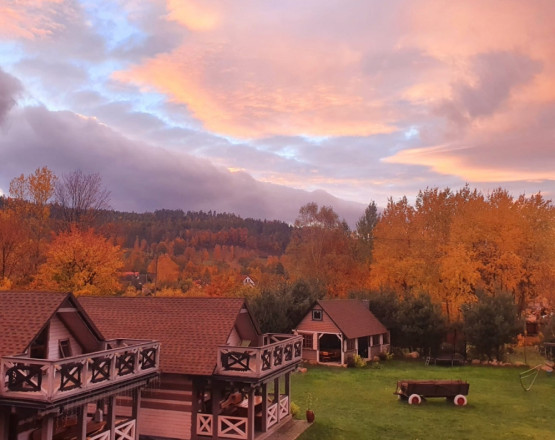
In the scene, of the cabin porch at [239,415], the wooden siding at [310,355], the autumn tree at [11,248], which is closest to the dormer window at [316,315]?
the wooden siding at [310,355]

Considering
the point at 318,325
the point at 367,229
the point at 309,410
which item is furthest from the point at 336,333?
the point at 367,229

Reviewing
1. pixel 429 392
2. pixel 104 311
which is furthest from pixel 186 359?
pixel 429 392

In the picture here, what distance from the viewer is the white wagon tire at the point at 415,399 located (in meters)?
28.7

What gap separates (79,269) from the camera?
123ft

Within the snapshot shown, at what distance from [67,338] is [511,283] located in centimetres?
4475

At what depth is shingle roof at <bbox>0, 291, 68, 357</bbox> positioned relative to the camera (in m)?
14.8

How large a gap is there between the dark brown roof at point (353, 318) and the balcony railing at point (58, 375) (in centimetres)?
2768

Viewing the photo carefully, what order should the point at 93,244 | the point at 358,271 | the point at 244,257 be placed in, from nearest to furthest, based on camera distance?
the point at 93,244 → the point at 358,271 → the point at 244,257

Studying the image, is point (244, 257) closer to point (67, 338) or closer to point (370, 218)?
point (370, 218)

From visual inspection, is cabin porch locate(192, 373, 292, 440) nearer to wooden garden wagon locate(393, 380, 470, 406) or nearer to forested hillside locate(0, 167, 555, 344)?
wooden garden wagon locate(393, 380, 470, 406)

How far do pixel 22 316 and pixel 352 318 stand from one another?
32.6 meters

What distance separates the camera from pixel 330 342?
46.0 metres

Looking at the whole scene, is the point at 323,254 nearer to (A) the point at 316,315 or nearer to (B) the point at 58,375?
(A) the point at 316,315

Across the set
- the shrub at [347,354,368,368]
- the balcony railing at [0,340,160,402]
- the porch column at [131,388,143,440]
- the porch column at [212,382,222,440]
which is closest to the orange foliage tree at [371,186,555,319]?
the shrub at [347,354,368,368]
